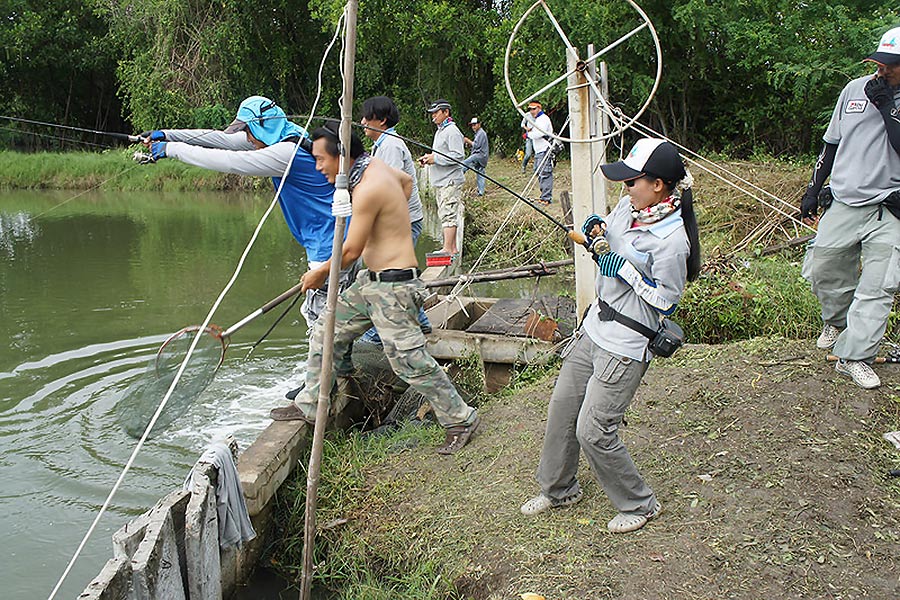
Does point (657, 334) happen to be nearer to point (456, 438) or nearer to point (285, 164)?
point (456, 438)

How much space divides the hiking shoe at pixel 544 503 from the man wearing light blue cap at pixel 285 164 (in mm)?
1977

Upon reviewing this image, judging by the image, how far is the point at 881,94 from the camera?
4.35 m

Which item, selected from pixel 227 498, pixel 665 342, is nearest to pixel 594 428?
pixel 665 342

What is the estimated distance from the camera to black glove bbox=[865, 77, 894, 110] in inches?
171

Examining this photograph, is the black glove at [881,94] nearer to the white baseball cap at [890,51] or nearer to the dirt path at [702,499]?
the white baseball cap at [890,51]

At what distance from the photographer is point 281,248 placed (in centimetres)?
1507

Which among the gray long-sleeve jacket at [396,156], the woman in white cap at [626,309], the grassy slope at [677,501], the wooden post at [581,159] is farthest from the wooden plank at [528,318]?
the woman in white cap at [626,309]

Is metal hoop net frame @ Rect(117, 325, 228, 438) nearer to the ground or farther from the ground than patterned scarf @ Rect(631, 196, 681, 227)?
nearer to the ground

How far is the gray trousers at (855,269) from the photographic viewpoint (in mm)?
4418

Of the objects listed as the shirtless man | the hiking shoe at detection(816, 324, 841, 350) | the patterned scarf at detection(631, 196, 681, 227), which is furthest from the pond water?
the hiking shoe at detection(816, 324, 841, 350)

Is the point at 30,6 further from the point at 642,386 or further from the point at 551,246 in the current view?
the point at 642,386

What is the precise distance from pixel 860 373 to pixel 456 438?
7.85 feet

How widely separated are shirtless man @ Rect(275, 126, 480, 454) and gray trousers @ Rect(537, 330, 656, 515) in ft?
3.23

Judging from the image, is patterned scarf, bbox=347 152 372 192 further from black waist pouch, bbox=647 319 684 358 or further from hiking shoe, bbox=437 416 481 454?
black waist pouch, bbox=647 319 684 358
